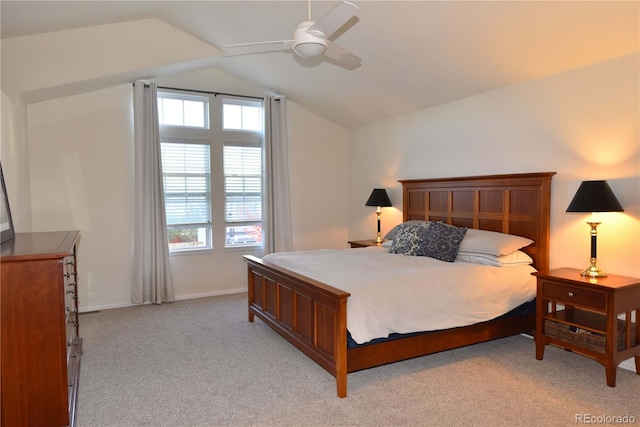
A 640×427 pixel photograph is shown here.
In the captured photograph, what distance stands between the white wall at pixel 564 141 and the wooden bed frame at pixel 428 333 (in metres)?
0.14

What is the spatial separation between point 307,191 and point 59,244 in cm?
424

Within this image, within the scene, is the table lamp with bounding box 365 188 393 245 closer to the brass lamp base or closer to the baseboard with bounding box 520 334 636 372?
the brass lamp base

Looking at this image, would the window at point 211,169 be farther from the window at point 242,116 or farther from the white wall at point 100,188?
the white wall at point 100,188

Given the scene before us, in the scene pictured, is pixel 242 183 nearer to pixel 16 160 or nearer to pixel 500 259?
pixel 16 160

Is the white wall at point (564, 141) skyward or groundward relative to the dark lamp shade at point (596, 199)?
skyward

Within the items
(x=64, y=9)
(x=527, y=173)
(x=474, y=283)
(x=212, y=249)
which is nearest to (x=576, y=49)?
(x=527, y=173)

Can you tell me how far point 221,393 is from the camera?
292cm

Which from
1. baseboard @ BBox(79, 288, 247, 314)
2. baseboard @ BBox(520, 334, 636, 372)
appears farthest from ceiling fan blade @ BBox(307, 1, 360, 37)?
baseboard @ BBox(79, 288, 247, 314)

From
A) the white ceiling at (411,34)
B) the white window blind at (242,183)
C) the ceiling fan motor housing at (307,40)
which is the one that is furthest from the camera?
the white window blind at (242,183)

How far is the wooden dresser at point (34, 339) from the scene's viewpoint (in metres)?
2.09

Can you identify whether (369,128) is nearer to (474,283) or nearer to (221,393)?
(474,283)

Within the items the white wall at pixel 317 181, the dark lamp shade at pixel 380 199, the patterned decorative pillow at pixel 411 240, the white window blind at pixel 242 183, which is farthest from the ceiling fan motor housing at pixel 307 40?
the white wall at pixel 317 181

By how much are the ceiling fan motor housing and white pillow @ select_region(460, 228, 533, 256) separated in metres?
2.35

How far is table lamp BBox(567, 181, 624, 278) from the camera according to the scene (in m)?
3.08
